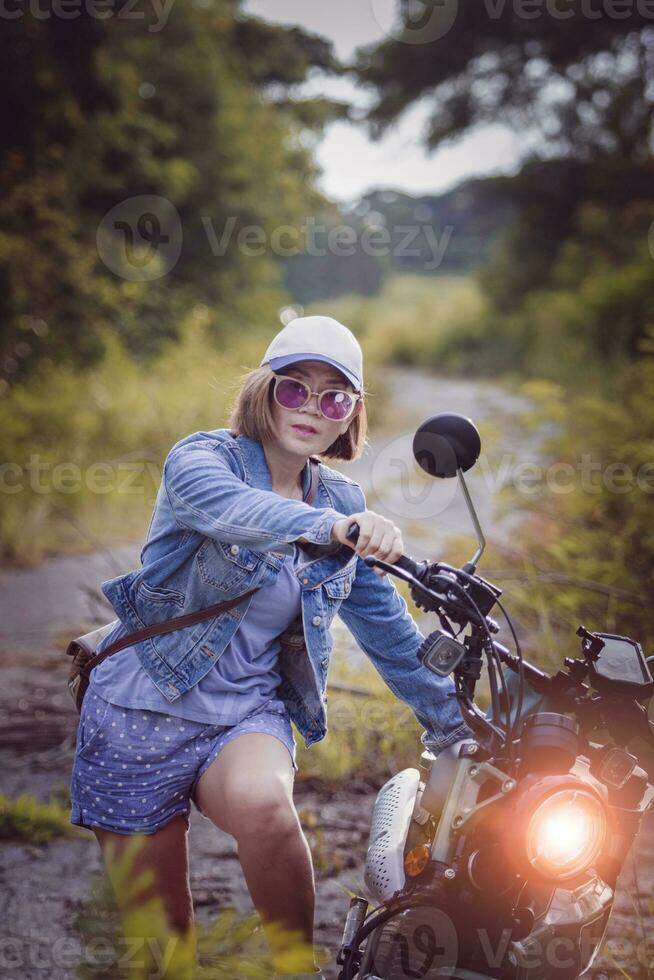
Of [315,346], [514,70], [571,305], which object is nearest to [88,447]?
[315,346]

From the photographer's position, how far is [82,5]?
37.4 ft

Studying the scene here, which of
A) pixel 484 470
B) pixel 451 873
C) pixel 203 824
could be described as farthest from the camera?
pixel 484 470

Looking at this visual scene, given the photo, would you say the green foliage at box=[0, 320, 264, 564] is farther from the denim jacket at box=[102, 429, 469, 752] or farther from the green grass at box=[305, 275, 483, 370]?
the green grass at box=[305, 275, 483, 370]

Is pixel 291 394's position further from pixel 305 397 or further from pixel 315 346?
pixel 315 346

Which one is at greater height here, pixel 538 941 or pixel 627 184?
pixel 627 184

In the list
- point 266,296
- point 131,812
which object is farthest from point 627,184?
point 131,812

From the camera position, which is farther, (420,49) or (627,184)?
(627,184)

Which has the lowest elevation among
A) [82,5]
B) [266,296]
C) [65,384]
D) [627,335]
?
[65,384]

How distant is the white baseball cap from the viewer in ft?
7.35

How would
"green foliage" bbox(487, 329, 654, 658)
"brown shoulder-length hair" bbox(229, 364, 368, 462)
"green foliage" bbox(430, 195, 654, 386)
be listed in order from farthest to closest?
"green foliage" bbox(430, 195, 654, 386) < "green foliage" bbox(487, 329, 654, 658) < "brown shoulder-length hair" bbox(229, 364, 368, 462)

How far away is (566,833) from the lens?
5.21 feet

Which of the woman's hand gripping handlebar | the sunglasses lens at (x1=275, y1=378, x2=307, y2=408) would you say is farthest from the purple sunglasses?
the woman's hand gripping handlebar

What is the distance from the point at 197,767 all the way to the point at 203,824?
72.6 inches

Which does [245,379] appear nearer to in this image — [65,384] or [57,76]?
[65,384]
